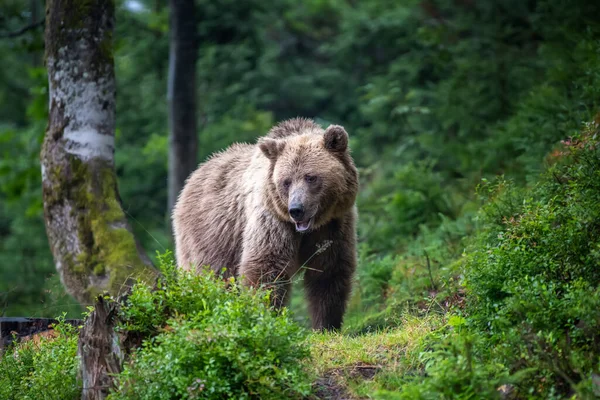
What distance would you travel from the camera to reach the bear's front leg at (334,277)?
24.2 feet

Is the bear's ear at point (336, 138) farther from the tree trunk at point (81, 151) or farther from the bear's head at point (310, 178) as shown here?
the tree trunk at point (81, 151)

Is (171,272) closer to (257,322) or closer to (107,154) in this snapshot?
(257,322)

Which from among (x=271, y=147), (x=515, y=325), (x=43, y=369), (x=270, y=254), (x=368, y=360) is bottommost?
(x=43, y=369)

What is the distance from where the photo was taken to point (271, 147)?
725 cm

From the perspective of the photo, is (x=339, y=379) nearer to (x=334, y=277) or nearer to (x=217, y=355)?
(x=217, y=355)

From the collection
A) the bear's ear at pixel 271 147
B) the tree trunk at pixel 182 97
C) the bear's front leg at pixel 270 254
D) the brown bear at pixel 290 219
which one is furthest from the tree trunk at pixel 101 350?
the tree trunk at pixel 182 97

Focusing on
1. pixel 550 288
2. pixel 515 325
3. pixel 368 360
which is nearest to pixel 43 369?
pixel 368 360

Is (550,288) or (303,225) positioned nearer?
(550,288)

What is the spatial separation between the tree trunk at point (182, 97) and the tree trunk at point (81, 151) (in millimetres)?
3672

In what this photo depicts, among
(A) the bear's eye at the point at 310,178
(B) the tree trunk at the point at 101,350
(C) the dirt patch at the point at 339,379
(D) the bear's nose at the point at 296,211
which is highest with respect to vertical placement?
(A) the bear's eye at the point at 310,178

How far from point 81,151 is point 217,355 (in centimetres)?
442

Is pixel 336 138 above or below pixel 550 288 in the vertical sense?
above

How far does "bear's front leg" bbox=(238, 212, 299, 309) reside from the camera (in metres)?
6.85

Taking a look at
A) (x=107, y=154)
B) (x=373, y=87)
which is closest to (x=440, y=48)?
(x=373, y=87)
